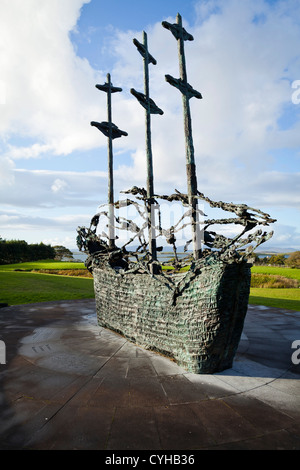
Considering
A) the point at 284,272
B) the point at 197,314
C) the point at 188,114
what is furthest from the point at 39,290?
the point at 284,272

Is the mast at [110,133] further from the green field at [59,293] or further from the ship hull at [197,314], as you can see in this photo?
the green field at [59,293]

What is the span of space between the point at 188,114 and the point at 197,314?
4.74 metres

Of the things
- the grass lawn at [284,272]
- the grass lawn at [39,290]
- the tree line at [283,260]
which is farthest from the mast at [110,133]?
the tree line at [283,260]

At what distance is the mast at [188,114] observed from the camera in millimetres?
5891

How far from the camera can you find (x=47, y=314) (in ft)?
34.5

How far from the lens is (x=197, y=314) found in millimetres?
5316

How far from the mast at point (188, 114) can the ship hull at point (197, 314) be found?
91cm

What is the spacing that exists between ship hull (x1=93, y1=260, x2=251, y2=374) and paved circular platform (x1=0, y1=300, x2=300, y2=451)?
0.99 feet

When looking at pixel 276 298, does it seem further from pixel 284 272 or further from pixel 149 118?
pixel 149 118

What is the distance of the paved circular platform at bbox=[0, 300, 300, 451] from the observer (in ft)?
11.1

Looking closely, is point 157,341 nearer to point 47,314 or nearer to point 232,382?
point 232,382
